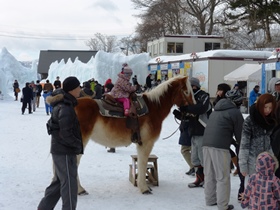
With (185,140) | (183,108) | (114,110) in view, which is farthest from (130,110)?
(185,140)

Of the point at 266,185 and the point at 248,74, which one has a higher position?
the point at 248,74

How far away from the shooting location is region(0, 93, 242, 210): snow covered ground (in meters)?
5.84

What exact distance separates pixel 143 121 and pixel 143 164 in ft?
2.37

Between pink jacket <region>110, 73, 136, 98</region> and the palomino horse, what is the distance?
378mm

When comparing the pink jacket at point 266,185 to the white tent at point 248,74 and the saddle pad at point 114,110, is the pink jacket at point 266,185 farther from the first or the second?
the white tent at point 248,74

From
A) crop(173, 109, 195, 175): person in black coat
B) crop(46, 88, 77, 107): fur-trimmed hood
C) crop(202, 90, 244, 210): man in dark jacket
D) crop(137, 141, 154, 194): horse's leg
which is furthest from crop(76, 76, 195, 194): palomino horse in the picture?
crop(46, 88, 77, 107): fur-trimmed hood

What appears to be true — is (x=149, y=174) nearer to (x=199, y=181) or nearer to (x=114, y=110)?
(x=199, y=181)

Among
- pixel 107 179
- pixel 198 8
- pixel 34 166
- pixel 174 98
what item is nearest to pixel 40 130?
pixel 34 166

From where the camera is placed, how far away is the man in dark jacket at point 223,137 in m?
5.37

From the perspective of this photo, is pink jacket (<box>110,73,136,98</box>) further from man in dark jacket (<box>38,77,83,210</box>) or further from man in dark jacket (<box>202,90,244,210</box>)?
man in dark jacket (<box>38,77,83,210</box>)

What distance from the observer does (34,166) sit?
8164 millimetres

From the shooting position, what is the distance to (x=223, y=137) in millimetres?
5383

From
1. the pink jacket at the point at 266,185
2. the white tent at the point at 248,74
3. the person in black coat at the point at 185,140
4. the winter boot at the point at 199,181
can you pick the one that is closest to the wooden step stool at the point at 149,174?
the winter boot at the point at 199,181

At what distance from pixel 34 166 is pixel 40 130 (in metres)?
6.03
